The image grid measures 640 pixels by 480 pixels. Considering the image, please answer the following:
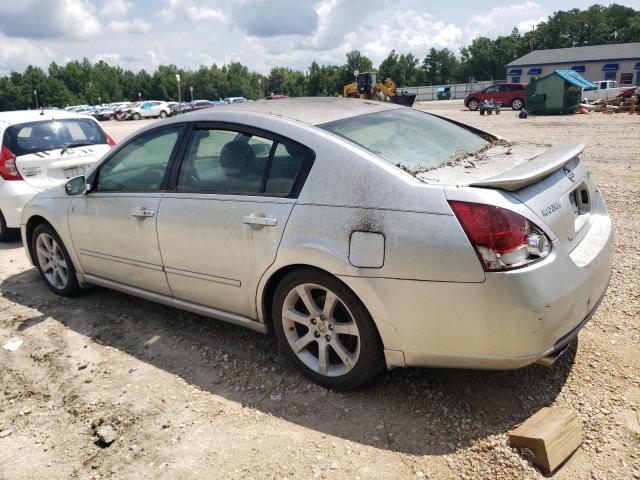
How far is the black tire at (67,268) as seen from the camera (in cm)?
457

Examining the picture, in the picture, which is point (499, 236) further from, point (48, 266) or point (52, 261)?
point (48, 266)

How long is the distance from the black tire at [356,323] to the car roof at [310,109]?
97 cm

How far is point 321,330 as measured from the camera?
295 cm

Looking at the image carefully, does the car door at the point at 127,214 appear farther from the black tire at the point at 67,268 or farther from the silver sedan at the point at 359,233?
the black tire at the point at 67,268

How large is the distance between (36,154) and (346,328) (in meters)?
5.54

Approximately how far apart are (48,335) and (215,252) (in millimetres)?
1803

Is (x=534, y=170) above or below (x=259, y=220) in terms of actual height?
above

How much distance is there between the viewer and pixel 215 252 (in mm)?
3273

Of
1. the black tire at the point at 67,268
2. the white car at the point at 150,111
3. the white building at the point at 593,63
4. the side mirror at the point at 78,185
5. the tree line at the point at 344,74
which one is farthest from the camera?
the tree line at the point at 344,74

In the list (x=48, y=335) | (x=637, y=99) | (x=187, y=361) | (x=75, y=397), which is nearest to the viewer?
(x=75, y=397)

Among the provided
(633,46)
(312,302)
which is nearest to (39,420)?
(312,302)

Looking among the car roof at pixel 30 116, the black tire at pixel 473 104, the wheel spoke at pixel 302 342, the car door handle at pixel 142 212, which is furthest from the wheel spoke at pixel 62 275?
the black tire at pixel 473 104

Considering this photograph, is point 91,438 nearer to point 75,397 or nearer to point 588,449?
point 75,397

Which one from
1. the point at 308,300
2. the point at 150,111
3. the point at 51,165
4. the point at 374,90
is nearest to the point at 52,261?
the point at 51,165
